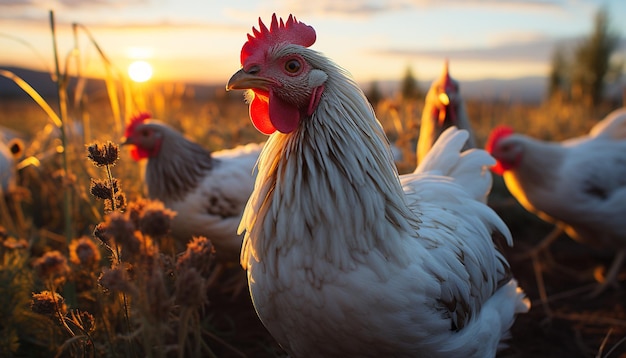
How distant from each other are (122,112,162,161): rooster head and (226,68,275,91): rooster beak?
9.01 feet

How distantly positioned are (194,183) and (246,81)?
2.55 m

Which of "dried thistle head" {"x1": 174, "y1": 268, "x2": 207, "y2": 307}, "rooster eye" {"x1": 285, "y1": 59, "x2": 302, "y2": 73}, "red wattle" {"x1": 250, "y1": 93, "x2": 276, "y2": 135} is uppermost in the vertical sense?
"rooster eye" {"x1": 285, "y1": 59, "x2": 302, "y2": 73}

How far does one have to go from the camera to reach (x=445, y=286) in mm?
2150

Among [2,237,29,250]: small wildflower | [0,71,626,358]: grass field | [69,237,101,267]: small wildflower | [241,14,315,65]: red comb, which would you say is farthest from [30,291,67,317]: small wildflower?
[241,14,315,65]: red comb

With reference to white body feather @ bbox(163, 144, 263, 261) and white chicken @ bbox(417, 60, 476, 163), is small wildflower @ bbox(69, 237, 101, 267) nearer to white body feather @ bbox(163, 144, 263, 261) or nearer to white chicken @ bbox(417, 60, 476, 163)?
white body feather @ bbox(163, 144, 263, 261)

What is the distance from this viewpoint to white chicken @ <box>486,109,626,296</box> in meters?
4.92

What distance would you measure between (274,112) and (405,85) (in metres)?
31.0

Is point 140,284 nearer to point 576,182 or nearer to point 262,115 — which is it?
point 262,115

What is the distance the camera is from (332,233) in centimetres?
198

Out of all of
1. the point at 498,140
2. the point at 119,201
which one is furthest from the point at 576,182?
the point at 119,201

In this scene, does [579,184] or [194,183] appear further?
[579,184]

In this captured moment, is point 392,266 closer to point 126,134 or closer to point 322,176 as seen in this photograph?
point 322,176

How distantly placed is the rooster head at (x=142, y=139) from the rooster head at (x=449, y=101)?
A: 2.63 meters

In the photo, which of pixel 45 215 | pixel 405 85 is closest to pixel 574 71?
pixel 405 85
